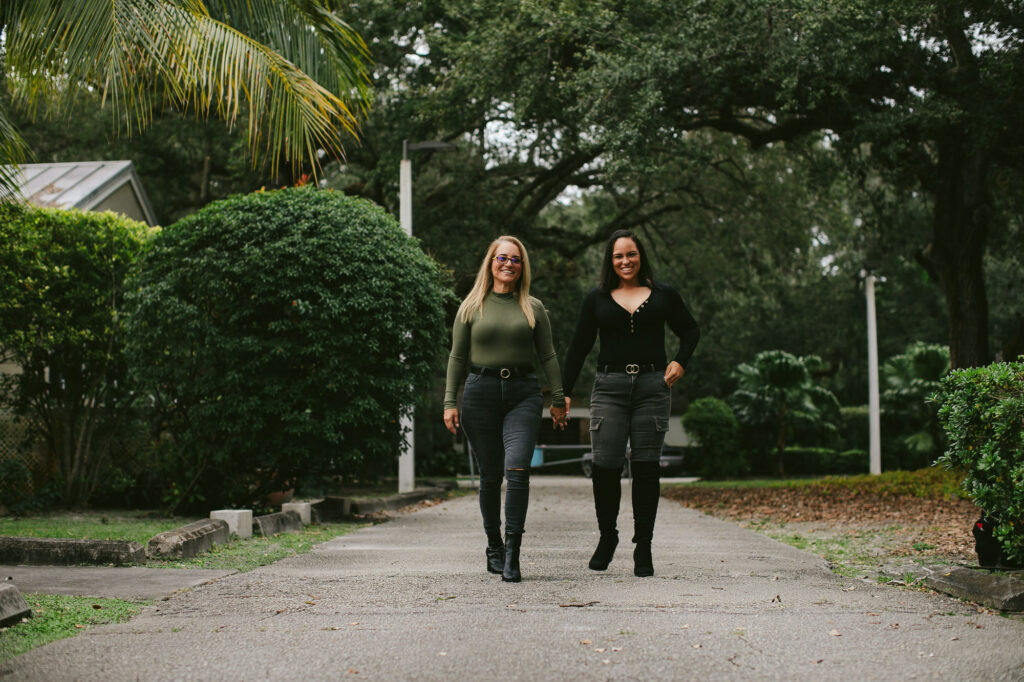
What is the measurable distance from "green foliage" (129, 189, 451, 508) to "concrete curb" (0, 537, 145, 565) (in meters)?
3.59

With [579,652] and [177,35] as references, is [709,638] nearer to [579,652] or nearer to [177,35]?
[579,652]

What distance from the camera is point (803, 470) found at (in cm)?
3200

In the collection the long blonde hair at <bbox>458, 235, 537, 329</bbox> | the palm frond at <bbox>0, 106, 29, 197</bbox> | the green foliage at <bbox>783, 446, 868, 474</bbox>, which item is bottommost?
the green foliage at <bbox>783, 446, 868, 474</bbox>

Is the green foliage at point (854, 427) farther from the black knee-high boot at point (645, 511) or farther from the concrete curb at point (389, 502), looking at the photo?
the black knee-high boot at point (645, 511)

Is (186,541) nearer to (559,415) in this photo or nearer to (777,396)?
(559,415)

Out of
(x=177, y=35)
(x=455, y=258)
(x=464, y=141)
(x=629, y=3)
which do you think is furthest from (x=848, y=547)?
(x=464, y=141)

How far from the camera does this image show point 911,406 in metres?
31.2

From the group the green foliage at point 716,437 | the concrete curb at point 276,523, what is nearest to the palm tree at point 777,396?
the green foliage at point 716,437

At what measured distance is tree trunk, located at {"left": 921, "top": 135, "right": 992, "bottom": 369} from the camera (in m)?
16.3

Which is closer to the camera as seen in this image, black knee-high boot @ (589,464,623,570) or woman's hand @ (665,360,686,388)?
woman's hand @ (665,360,686,388)

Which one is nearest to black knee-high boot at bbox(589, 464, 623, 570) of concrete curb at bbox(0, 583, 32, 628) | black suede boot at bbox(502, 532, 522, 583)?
black suede boot at bbox(502, 532, 522, 583)

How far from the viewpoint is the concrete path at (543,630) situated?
3.71 metres

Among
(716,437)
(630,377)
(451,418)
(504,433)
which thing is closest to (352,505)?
(451,418)

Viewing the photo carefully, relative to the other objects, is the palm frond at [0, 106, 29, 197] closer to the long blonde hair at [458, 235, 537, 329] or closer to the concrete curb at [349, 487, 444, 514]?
the long blonde hair at [458, 235, 537, 329]
